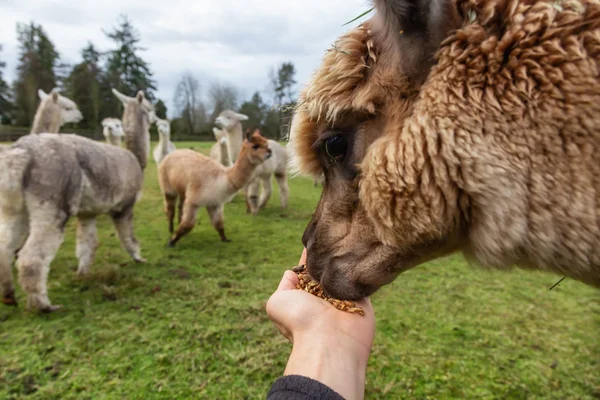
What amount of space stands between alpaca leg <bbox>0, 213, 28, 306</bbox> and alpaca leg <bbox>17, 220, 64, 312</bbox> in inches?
11.5

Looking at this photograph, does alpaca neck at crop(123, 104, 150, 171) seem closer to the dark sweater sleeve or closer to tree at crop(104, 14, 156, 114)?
the dark sweater sleeve

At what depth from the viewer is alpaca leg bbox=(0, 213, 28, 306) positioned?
3941 mm

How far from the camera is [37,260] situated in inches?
151

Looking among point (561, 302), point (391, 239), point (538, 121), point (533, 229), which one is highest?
point (538, 121)

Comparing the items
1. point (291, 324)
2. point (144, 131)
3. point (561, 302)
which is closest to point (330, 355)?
point (291, 324)

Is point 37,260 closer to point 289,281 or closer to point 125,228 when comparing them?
point 125,228

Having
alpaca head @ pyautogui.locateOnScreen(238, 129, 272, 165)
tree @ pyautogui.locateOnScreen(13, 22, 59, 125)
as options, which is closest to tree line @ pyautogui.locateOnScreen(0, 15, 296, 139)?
tree @ pyautogui.locateOnScreen(13, 22, 59, 125)

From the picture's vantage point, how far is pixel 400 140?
118cm

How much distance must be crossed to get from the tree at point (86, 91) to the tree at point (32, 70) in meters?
1.60

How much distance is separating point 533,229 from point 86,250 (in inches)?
218

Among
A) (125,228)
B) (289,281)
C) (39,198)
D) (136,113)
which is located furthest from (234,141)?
(289,281)

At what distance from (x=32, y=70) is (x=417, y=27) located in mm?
40362

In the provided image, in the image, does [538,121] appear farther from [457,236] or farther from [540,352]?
[540,352]

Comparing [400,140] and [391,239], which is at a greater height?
[400,140]
